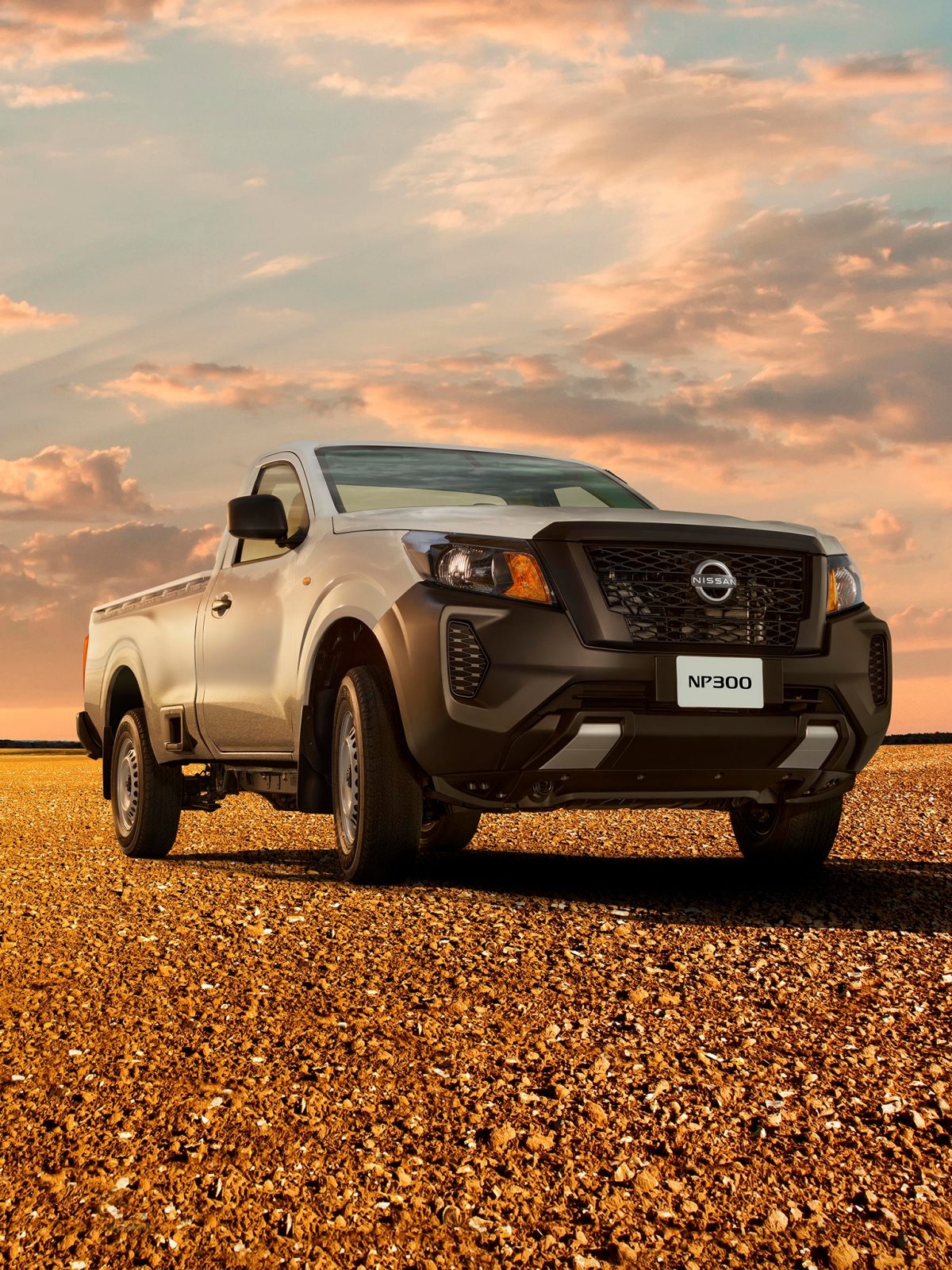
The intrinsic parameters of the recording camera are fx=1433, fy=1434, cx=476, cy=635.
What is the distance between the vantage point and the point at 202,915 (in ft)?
21.2

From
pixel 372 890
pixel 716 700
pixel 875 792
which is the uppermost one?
pixel 716 700

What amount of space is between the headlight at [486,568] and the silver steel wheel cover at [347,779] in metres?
0.90

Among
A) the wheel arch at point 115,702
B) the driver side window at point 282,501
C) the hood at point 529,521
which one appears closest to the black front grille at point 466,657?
the hood at point 529,521

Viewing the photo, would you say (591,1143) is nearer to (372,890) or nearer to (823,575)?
(372,890)

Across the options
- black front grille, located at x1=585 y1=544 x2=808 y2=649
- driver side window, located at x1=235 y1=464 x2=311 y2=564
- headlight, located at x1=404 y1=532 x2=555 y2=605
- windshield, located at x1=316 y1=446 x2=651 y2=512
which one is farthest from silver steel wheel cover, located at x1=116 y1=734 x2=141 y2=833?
black front grille, located at x1=585 y1=544 x2=808 y2=649

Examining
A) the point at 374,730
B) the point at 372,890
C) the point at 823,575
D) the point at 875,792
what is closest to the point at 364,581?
the point at 374,730

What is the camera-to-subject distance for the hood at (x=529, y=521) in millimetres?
6184

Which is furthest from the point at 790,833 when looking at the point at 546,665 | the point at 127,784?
the point at 127,784

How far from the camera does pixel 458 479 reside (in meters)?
8.15

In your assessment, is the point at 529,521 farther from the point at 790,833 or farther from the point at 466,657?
the point at 790,833

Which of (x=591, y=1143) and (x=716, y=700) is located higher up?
(x=716, y=700)

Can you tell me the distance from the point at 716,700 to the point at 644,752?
1.28ft

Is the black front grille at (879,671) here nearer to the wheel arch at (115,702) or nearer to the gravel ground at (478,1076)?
the gravel ground at (478,1076)

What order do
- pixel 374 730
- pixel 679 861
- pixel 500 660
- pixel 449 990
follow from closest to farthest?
pixel 449 990
pixel 500 660
pixel 374 730
pixel 679 861
